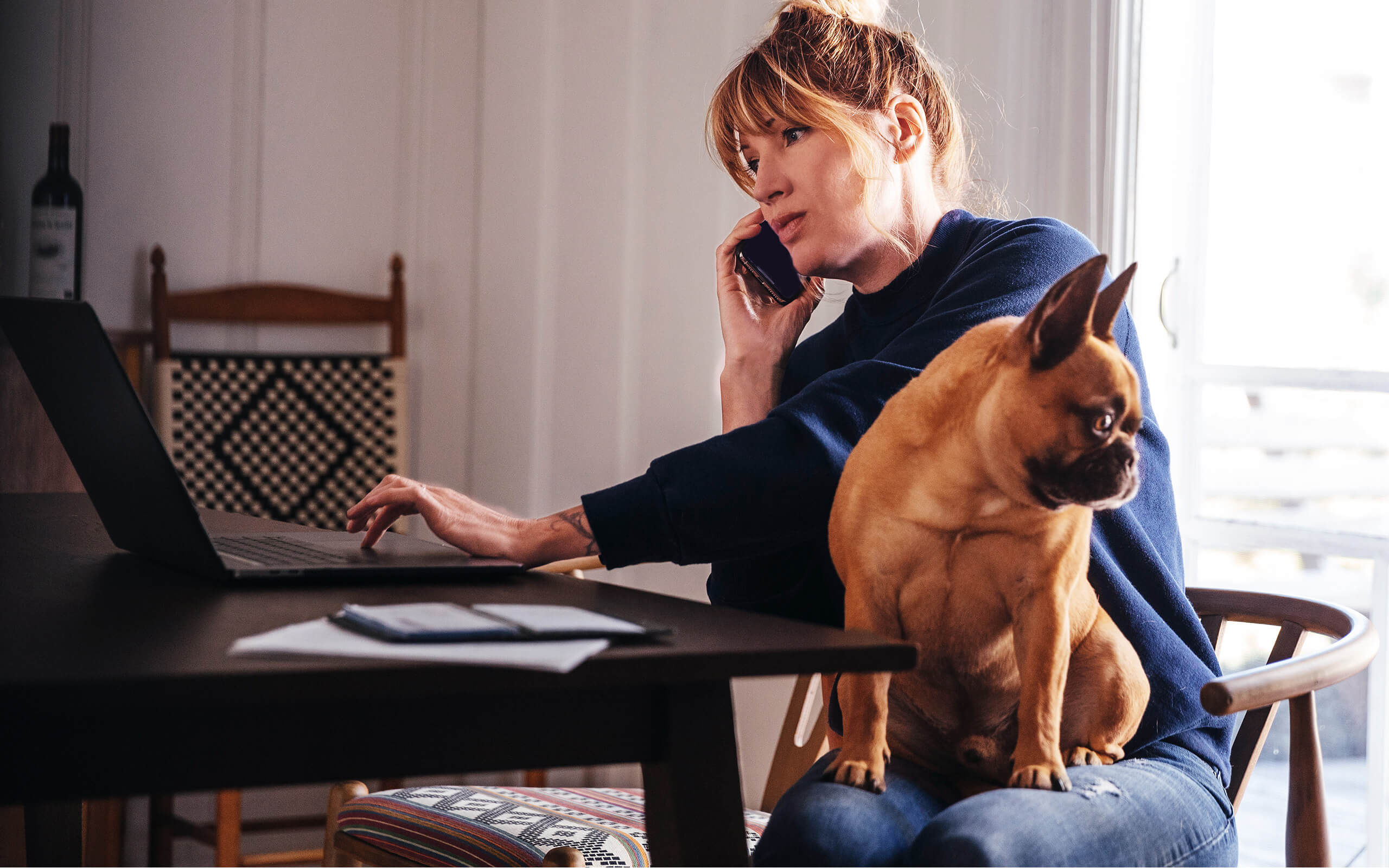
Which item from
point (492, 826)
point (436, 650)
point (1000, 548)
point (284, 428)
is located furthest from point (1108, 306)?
point (284, 428)

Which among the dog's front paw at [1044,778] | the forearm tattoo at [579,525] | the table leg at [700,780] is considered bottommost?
the dog's front paw at [1044,778]

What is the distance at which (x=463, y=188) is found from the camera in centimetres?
306

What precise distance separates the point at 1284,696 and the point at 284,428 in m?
2.30

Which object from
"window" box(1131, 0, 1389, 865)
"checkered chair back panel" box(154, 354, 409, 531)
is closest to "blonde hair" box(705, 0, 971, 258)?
"window" box(1131, 0, 1389, 865)

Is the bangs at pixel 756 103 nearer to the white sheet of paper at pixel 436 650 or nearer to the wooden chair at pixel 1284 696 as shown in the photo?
the wooden chair at pixel 1284 696

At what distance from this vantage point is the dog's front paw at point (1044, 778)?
3.30 ft

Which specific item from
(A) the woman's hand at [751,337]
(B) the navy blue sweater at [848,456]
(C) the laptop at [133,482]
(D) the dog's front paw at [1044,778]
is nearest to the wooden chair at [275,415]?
(A) the woman's hand at [751,337]

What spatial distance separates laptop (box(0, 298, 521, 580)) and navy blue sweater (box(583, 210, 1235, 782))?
0.15 m

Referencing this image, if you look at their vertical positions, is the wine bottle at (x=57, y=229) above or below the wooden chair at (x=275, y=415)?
above

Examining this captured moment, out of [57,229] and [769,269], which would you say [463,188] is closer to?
[57,229]

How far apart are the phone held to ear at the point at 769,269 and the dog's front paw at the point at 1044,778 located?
80 centimetres

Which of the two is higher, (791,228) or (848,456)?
(791,228)

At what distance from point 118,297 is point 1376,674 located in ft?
8.92

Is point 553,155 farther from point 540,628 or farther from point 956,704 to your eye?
point 540,628
